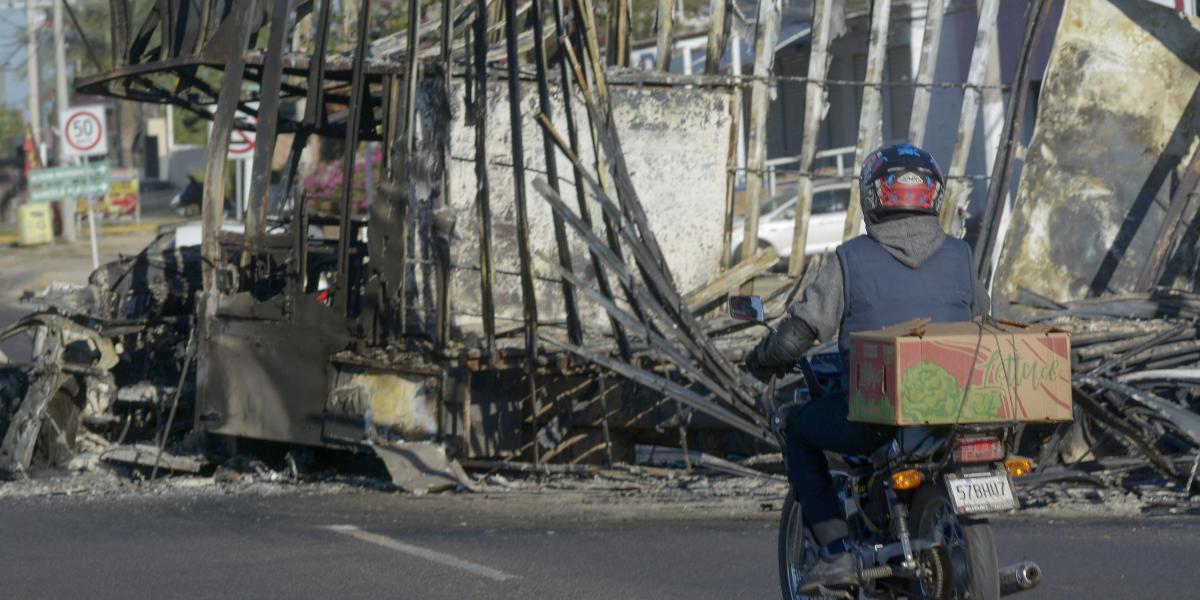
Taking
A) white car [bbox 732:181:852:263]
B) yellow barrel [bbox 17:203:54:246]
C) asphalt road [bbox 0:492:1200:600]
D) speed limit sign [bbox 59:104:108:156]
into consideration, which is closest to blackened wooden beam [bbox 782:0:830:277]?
asphalt road [bbox 0:492:1200:600]

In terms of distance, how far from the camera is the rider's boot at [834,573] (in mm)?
5230

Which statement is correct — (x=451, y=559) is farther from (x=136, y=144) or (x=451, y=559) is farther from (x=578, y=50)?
(x=136, y=144)

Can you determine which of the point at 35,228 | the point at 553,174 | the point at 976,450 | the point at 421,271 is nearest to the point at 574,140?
the point at 553,174

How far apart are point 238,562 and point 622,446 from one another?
A: 4.16m

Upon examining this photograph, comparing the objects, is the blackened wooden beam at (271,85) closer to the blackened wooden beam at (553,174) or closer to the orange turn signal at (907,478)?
the blackened wooden beam at (553,174)

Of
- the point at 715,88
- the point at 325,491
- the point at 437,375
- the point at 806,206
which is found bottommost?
the point at 325,491

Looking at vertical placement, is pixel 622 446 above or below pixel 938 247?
below

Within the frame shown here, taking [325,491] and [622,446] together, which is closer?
[325,491]

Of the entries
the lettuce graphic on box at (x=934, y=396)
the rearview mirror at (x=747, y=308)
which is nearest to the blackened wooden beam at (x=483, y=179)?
the rearview mirror at (x=747, y=308)

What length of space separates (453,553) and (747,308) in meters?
2.85

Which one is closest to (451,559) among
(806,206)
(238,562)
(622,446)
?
(238,562)

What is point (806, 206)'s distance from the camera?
12.8 metres

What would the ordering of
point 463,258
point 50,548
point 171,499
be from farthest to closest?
point 463,258 → point 171,499 → point 50,548

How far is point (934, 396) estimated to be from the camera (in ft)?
15.9
